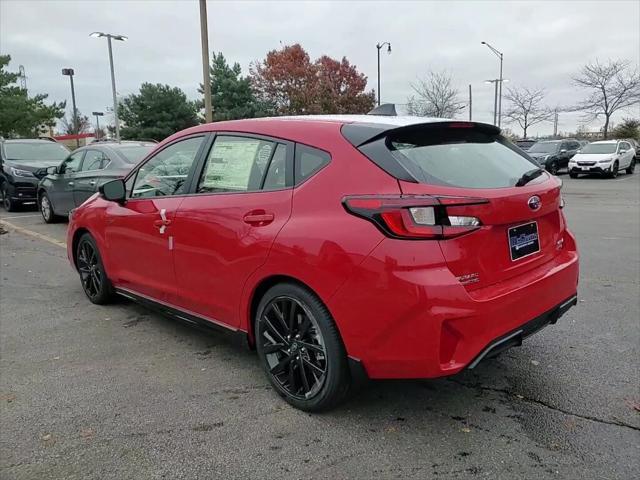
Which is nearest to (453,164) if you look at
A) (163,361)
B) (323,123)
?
(323,123)

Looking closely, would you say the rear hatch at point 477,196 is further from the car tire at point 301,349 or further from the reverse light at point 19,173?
the reverse light at point 19,173

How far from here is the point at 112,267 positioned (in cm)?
467

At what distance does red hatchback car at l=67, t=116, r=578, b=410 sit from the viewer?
2504 millimetres

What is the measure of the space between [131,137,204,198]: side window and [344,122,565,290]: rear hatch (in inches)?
61.5

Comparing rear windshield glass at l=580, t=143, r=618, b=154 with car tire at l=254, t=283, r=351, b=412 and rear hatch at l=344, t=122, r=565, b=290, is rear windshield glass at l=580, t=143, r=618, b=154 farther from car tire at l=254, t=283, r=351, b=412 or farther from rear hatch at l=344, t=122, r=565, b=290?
car tire at l=254, t=283, r=351, b=412

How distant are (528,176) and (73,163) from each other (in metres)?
8.99

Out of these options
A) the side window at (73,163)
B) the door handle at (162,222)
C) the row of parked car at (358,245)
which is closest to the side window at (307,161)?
the row of parked car at (358,245)

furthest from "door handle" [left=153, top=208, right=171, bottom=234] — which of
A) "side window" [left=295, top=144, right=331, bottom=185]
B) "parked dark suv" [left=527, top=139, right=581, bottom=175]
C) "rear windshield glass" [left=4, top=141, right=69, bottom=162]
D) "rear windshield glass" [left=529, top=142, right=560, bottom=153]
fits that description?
"rear windshield glass" [left=529, top=142, right=560, bottom=153]

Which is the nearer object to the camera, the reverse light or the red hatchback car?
the red hatchback car

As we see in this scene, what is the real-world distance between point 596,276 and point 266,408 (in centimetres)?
428

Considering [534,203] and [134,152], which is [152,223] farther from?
[134,152]

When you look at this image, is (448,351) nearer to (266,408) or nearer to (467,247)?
(467,247)

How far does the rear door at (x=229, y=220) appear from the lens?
307 cm

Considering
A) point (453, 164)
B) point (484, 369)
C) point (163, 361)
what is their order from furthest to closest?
point (163, 361) → point (484, 369) → point (453, 164)
